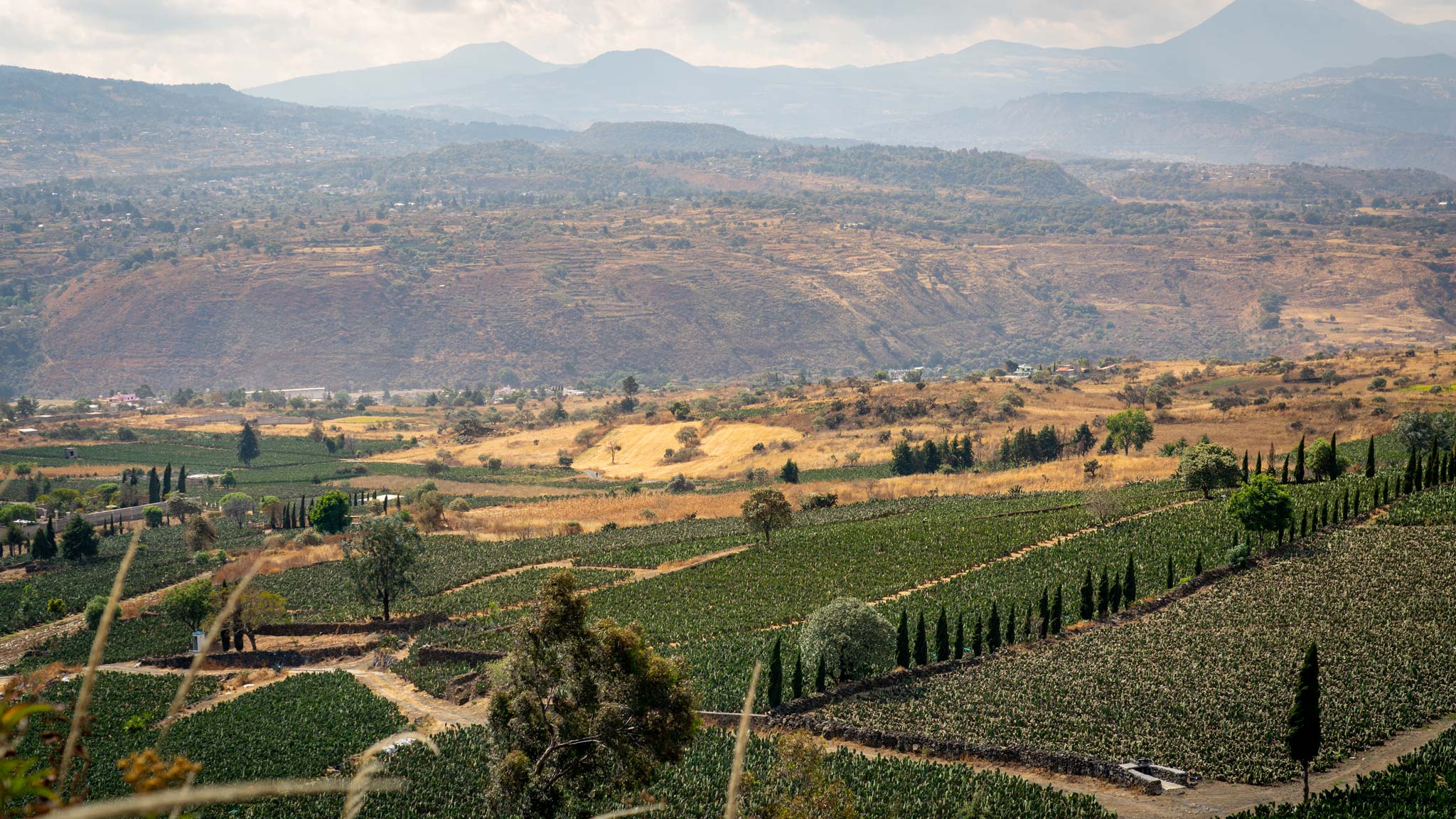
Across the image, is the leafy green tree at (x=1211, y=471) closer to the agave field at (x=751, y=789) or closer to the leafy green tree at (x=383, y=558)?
the agave field at (x=751, y=789)

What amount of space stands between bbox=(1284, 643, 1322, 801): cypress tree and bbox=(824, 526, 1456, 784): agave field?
405cm

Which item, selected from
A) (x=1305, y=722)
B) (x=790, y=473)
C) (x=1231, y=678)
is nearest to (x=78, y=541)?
(x=790, y=473)

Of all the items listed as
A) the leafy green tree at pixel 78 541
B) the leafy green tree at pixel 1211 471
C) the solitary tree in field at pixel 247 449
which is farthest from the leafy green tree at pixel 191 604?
the solitary tree in field at pixel 247 449

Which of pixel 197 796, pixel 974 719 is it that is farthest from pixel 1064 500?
pixel 197 796

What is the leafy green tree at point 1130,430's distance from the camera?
4481 inches

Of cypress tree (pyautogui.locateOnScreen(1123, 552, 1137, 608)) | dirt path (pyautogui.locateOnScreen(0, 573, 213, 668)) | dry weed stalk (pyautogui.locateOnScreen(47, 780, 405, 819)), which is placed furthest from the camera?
dirt path (pyautogui.locateOnScreen(0, 573, 213, 668))

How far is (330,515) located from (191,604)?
103 ft

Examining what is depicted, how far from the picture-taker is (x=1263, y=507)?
195 ft

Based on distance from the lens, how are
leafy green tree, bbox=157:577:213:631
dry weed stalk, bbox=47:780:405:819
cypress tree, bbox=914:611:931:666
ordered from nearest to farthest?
1. dry weed stalk, bbox=47:780:405:819
2. cypress tree, bbox=914:611:931:666
3. leafy green tree, bbox=157:577:213:631

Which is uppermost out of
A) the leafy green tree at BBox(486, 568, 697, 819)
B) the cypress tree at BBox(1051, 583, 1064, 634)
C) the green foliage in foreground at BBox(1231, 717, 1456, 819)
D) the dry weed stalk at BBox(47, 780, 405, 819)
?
the dry weed stalk at BBox(47, 780, 405, 819)

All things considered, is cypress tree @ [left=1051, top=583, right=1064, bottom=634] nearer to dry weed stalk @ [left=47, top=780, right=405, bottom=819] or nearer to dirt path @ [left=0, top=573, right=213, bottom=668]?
dry weed stalk @ [left=47, top=780, right=405, bottom=819]

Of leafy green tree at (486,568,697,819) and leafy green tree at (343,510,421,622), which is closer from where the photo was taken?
leafy green tree at (486,568,697,819)

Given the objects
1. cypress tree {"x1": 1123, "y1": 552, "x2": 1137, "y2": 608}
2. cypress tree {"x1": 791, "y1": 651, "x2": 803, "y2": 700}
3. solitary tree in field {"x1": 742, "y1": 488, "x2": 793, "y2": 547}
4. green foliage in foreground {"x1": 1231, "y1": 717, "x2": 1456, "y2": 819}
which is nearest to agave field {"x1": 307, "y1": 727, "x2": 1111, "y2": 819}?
cypress tree {"x1": 791, "y1": 651, "x2": 803, "y2": 700}

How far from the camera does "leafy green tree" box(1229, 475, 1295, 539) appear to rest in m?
59.2
